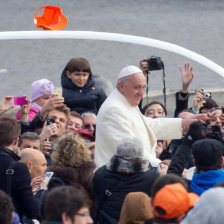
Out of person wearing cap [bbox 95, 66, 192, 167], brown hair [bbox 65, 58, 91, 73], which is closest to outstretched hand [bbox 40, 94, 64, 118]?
person wearing cap [bbox 95, 66, 192, 167]

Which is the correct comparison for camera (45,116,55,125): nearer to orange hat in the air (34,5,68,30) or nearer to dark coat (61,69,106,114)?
dark coat (61,69,106,114)

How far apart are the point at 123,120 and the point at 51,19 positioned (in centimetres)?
238

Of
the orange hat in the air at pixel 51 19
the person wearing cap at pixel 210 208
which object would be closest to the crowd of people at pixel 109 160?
the person wearing cap at pixel 210 208

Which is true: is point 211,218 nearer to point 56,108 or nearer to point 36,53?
point 56,108

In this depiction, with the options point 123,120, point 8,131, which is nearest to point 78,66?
point 123,120

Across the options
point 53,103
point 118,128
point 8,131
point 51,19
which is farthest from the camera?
point 51,19

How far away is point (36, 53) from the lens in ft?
59.1

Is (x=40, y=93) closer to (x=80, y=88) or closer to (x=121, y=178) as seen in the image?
(x=80, y=88)

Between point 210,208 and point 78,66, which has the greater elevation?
point 78,66

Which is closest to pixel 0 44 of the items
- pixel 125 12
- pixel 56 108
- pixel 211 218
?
pixel 125 12

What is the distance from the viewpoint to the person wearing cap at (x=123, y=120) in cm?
670

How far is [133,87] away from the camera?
6895mm

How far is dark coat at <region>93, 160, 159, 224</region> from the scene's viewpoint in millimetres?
5703

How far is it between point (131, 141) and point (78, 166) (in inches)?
17.3
